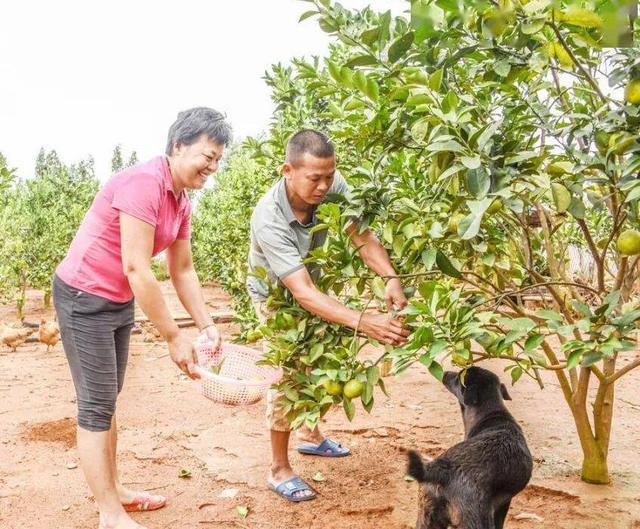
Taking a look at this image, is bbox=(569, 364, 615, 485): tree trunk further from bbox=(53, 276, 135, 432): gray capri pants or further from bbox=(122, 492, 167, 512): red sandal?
bbox=(53, 276, 135, 432): gray capri pants

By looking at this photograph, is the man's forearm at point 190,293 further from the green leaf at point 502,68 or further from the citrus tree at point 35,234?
the citrus tree at point 35,234

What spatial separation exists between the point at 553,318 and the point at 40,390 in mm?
4943

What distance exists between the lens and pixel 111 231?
2.73 metres

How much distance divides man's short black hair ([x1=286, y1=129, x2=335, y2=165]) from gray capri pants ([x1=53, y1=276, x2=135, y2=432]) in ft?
3.59

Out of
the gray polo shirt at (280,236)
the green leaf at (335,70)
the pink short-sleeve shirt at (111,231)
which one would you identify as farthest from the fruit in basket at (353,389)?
the green leaf at (335,70)

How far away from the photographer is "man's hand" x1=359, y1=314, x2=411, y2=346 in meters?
2.53

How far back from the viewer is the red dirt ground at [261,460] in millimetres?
3109

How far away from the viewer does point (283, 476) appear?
343 centimetres

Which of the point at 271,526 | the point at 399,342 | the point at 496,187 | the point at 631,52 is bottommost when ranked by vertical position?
the point at 271,526

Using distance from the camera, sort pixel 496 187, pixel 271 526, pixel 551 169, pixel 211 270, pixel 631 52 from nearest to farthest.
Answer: pixel 631 52 → pixel 496 187 → pixel 551 169 → pixel 271 526 → pixel 211 270

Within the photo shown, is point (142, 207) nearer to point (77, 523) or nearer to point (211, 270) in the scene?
point (77, 523)

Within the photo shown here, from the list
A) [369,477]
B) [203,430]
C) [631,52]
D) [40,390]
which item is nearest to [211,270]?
[40,390]

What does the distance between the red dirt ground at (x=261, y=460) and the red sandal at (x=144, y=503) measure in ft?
0.15

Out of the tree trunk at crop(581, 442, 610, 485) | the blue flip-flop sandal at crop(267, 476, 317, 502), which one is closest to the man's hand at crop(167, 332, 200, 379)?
the blue flip-flop sandal at crop(267, 476, 317, 502)
